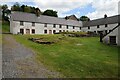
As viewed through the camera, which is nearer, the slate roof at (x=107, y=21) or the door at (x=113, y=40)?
the door at (x=113, y=40)

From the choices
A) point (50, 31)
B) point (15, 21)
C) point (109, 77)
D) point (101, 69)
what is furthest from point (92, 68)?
point (50, 31)

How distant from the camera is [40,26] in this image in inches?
2271

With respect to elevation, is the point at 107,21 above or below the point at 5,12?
below

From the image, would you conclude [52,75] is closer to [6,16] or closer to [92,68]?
[92,68]

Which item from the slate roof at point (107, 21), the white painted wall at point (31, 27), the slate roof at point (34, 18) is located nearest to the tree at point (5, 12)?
the slate roof at point (34, 18)

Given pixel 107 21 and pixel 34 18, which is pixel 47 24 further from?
pixel 107 21

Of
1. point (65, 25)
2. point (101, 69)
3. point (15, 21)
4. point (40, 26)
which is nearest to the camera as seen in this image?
point (101, 69)

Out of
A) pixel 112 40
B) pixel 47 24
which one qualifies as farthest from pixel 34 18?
pixel 112 40

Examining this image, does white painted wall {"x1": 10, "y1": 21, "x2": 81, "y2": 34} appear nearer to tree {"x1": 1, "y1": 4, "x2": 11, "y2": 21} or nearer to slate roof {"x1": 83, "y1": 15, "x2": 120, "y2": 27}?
slate roof {"x1": 83, "y1": 15, "x2": 120, "y2": 27}

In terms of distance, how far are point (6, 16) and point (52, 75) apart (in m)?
92.2

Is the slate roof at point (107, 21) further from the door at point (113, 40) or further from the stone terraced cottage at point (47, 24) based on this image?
the door at point (113, 40)

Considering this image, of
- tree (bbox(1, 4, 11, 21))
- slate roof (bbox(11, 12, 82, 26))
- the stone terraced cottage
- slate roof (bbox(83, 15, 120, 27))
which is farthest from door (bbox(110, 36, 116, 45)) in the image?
tree (bbox(1, 4, 11, 21))

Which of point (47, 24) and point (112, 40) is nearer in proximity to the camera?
point (112, 40)

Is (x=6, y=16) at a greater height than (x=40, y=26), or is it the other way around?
(x=6, y=16)
